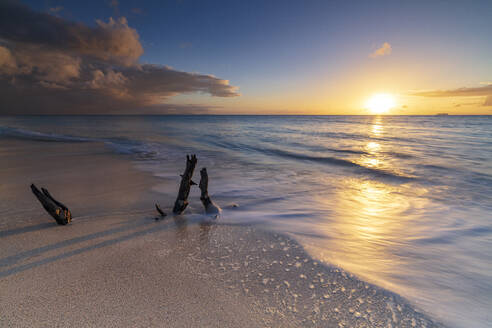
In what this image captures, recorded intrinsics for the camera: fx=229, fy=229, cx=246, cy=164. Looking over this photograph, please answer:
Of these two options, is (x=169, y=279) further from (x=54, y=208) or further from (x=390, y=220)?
(x=390, y=220)

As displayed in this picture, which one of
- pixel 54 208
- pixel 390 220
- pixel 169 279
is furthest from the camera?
pixel 390 220

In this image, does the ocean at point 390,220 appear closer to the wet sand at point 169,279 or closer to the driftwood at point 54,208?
the wet sand at point 169,279

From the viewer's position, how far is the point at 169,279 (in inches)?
104

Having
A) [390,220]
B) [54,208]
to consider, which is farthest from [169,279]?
[390,220]

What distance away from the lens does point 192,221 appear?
4.36m

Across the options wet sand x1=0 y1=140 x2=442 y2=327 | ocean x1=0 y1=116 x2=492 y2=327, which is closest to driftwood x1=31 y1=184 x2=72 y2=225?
wet sand x1=0 y1=140 x2=442 y2=327

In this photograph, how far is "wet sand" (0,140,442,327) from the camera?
2.16 m

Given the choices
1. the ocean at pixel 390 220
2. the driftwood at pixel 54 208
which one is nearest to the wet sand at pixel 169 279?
the driftwood at pixel 54 208

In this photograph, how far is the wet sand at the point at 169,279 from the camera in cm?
216

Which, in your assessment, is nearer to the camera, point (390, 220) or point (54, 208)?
point (54, 208)

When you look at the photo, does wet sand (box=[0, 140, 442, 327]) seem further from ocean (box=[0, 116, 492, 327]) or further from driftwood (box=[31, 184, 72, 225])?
ocean (box=[0, 116, 492, 327])

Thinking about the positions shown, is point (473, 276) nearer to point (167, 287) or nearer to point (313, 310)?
point (313, 310)

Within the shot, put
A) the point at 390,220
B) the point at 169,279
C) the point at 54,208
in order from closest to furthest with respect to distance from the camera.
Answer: the point at 169,279
the point at 54,208
the point at 390,220

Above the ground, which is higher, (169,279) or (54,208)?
(54,208)
